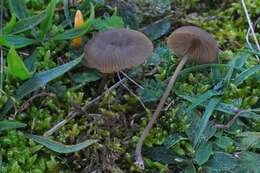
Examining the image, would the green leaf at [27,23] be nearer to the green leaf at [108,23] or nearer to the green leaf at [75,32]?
the green leaf at [75,32]

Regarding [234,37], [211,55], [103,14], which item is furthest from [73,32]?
[234,37]

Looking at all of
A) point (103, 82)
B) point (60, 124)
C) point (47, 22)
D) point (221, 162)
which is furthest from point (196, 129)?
point (47, 22)

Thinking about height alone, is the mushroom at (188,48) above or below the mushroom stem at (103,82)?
above

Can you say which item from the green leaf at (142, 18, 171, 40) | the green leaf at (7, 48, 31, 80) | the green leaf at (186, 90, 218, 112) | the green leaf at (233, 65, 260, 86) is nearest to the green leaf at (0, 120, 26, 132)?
the green leaf at (7, 48, 31, 80)

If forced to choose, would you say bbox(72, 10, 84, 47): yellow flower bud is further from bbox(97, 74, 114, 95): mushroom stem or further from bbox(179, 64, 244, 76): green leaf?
bbox(179, 64, 244, 76): green leaf

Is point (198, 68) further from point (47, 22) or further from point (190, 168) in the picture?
point (47, 22)

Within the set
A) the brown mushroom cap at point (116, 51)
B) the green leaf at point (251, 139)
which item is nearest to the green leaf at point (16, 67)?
the brown mushroom cap at point (116, 51)
